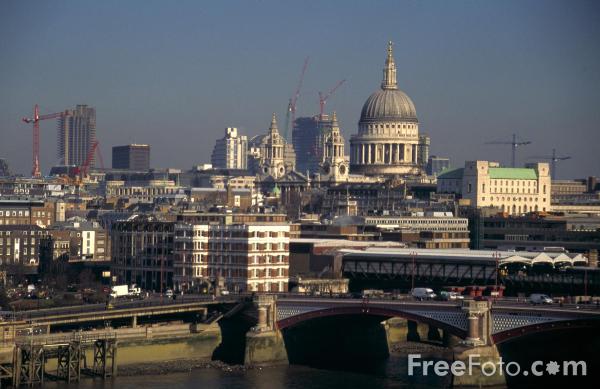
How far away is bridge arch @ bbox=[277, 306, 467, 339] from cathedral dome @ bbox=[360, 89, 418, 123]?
100367 mm

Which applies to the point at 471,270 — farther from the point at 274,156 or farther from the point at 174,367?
the point at 274,156

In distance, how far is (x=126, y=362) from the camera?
68.9 m

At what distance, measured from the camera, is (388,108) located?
17288 cm

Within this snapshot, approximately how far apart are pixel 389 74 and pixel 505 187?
33.9m

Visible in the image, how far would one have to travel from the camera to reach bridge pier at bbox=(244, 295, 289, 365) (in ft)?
236

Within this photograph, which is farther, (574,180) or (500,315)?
(574,180)

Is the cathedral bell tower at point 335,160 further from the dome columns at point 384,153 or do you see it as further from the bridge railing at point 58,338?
the bridge railing at point 58,338

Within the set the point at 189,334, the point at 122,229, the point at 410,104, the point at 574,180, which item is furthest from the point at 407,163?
the point at 189,334

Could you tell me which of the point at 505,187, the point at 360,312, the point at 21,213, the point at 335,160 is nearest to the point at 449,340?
the point at 360,312

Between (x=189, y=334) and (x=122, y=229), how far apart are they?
23.4 meters

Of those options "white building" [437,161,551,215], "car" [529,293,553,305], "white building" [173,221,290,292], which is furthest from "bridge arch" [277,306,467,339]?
"white building" [437,161,551,215]

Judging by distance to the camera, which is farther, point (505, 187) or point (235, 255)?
point (505, 187)

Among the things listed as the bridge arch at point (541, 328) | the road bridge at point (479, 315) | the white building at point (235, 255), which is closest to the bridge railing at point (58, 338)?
the road bridge at point (479, 315)

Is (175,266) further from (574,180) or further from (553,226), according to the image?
(574,180)
